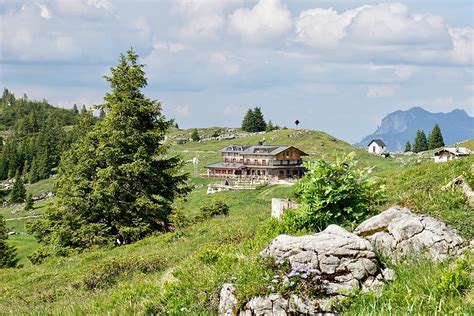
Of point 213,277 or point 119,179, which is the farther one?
point 119,179

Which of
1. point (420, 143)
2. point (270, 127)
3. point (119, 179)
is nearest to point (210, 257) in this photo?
point (119, 179)

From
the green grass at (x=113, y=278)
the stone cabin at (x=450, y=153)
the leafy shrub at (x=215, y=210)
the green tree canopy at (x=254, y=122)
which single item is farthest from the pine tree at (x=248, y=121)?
the green grass at (x=113, y=278)

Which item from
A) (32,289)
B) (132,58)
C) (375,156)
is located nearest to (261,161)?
(375,156)

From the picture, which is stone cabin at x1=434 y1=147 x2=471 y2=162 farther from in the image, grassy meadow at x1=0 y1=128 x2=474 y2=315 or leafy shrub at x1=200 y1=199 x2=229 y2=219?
grassy meadow at x1=0 y1=128 x2=474 y2=315

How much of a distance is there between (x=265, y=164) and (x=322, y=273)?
96027mm

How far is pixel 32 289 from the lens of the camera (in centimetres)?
1684

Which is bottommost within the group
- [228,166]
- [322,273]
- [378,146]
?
[228,166]

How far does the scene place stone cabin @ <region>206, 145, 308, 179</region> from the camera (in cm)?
10356

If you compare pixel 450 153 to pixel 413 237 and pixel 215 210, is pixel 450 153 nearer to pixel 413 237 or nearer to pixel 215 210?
pixel 215 210

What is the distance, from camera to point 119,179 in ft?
100

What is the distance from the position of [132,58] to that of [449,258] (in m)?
28.4

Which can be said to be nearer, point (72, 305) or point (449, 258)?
point (449, 258)

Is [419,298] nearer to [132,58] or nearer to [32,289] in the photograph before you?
[32,289]

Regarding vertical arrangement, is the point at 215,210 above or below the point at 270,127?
below
